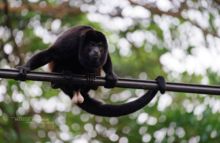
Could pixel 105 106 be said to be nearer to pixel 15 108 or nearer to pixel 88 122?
pixel 15 108

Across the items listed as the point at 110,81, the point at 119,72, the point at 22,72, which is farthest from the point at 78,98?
the point at 119,72

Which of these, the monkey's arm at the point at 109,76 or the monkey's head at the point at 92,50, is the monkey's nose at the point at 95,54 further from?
the monkey's arm at the point at 109,76

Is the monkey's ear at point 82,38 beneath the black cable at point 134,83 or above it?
above

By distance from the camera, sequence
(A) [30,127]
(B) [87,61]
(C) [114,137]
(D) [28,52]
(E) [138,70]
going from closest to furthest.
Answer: (B) [87,61] < (C) [114,137] < (A) [30,127] < (D) [28,52] < (E) [138,70]

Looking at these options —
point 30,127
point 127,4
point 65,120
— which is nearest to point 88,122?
point 65,120

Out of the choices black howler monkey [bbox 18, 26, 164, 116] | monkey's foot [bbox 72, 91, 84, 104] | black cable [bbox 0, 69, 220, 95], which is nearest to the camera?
black cable [bbox 0, 69, 220, 95]

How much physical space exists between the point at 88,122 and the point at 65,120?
343 millimetres

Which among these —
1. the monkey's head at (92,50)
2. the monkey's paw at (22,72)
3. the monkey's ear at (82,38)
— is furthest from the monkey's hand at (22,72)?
the monkey's ear at (82,38)

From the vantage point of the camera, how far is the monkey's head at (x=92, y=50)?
5391 mm

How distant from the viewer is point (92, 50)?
5.48m

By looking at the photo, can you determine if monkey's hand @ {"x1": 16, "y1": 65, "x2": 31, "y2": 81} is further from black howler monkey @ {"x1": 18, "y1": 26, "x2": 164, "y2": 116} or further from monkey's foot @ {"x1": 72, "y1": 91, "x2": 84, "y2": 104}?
monkey's foot @ {"x1": 72, "y1": 91, "x2": 84, "y2": 104}

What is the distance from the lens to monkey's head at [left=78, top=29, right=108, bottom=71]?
5391 millimetres

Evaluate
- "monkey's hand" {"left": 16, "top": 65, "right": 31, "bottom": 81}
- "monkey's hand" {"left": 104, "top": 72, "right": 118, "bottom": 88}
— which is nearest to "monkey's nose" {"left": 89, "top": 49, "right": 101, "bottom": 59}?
"monkey's hand" {"left": 104, "top": 72, "right": 118, "bottom": 88}

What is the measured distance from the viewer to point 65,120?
9086 mm
